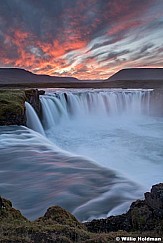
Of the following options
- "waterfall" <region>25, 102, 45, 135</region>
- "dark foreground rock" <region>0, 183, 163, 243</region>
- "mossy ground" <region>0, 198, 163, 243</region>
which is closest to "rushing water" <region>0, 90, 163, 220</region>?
"waterfall" <region>25, 102, 45, 135</region>

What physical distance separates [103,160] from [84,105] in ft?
55.8

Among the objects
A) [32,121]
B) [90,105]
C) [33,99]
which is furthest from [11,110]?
[90,105]

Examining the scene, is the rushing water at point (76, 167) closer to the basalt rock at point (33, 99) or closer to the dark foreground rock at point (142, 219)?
the basalt rock at point (33, 99)

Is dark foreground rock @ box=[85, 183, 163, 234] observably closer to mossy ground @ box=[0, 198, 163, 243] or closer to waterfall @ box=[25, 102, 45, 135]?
mossy ground @ box=[0, 198, 163, 243]

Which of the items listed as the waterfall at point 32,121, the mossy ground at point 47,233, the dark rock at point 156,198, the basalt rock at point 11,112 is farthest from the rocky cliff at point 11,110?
the dark rock at point 156,198

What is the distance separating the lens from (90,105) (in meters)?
30.5

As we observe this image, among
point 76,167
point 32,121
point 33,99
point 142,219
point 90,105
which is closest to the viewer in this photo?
point 142,219

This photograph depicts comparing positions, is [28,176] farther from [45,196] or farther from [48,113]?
[48,113]

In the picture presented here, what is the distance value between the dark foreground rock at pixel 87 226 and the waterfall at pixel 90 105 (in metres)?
18.3

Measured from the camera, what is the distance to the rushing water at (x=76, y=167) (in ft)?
21.3

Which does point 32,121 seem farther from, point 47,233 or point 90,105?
point 47,233

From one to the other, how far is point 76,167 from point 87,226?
14.0 ft

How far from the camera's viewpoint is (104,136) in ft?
68.8

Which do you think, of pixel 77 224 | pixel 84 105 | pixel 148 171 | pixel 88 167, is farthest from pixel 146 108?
pixel 77 224
